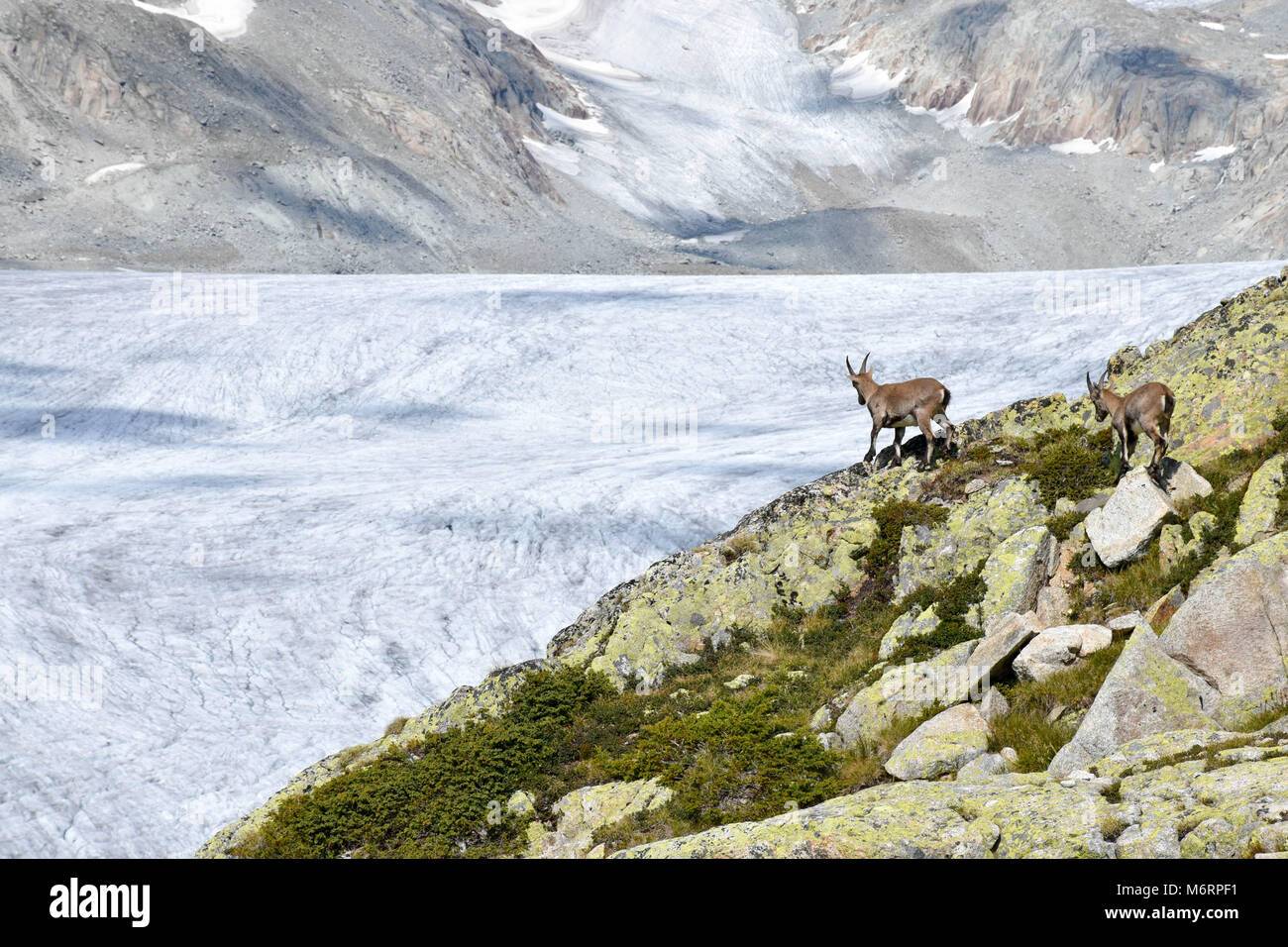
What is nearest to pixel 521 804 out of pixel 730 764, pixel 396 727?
pixel 730 764

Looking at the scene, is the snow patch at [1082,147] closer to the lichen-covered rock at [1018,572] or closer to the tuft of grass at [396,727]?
the lichen-covered rock at [1018,572]

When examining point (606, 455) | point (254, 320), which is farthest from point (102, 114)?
point (606, 455)

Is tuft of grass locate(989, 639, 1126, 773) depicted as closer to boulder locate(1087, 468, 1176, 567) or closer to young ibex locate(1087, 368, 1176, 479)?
boulder locate(1087, 468, 1176, 567)

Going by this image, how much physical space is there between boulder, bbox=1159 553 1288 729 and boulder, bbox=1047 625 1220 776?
14 centimetres

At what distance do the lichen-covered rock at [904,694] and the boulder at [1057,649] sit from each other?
508 mm

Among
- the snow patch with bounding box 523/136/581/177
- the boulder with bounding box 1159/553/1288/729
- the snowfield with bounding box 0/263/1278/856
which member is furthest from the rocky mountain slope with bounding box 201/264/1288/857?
the snow patch with bounding box 523/136/581/177

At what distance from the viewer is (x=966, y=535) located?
11828 mm

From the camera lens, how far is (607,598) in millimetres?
14078

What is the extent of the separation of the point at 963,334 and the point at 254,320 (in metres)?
25.4

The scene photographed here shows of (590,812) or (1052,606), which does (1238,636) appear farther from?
(590,812)

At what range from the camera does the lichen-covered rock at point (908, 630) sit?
10.7 meters

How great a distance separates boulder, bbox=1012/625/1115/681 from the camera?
909cm
